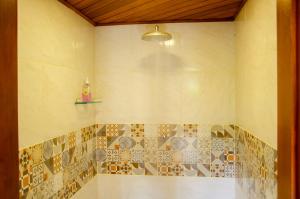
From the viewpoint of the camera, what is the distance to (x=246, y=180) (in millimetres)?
1435

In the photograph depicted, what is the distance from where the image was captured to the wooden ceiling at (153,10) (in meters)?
1.45

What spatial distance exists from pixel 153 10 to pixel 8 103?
119cm

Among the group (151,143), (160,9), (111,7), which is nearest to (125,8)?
(111,7)

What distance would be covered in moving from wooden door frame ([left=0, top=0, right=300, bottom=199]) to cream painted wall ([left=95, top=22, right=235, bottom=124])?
3.44ft

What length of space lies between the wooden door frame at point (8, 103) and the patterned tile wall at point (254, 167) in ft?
2.96

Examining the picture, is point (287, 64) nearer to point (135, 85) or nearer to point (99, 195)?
point (135, 85)

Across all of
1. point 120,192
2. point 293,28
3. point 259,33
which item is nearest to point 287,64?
point 293,28

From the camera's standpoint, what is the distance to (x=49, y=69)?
126cm

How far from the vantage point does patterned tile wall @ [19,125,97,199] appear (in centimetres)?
108

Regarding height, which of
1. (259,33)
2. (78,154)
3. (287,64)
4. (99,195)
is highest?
(259,33)

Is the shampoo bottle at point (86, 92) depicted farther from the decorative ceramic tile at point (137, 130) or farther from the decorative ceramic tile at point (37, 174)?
the decorative ceramic tile at point (37, 174)

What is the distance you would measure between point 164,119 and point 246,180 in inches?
27.3

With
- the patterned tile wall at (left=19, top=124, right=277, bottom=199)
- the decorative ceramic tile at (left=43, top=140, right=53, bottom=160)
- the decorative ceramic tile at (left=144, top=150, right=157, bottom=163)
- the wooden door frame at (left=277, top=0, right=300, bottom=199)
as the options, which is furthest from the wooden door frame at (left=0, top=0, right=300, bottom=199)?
the decorative ceramic tile at (left=144, top=150, right=157, bottom=163)

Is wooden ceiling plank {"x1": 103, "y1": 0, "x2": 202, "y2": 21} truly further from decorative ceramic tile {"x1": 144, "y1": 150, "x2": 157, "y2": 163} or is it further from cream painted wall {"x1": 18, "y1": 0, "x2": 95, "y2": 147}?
decorative ceramic tile {"x1": 144, "y1": 150, "x2": 157, "y2": 163}
